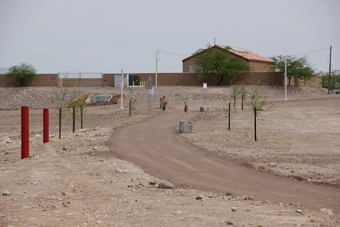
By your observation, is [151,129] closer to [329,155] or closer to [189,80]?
[329,155]

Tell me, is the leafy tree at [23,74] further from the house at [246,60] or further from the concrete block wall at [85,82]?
the house at [246,60]

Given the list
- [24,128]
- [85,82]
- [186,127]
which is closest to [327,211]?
[24,128]

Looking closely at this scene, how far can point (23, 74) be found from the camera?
245ft

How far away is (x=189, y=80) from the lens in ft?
241

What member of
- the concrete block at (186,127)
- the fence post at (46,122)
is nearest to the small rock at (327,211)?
the fence post at (46,122)

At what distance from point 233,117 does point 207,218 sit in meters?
29.8

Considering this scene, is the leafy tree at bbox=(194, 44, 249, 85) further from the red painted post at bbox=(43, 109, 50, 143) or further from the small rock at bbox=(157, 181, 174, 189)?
the small rock at bbox=(157, 181, 174, 189)

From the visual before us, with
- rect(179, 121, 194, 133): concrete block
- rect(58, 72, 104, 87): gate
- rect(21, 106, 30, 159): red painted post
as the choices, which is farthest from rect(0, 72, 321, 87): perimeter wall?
rect(21, 106, 30, 159): red painted post

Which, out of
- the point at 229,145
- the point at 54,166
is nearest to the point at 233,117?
the point at 229,145

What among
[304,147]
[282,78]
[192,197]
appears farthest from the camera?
[282,78]

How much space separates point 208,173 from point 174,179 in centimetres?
148

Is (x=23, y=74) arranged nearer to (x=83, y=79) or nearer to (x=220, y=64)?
(x=83, y=79)

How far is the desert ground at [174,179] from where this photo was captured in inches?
320

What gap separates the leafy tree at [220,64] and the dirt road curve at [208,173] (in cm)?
4620
